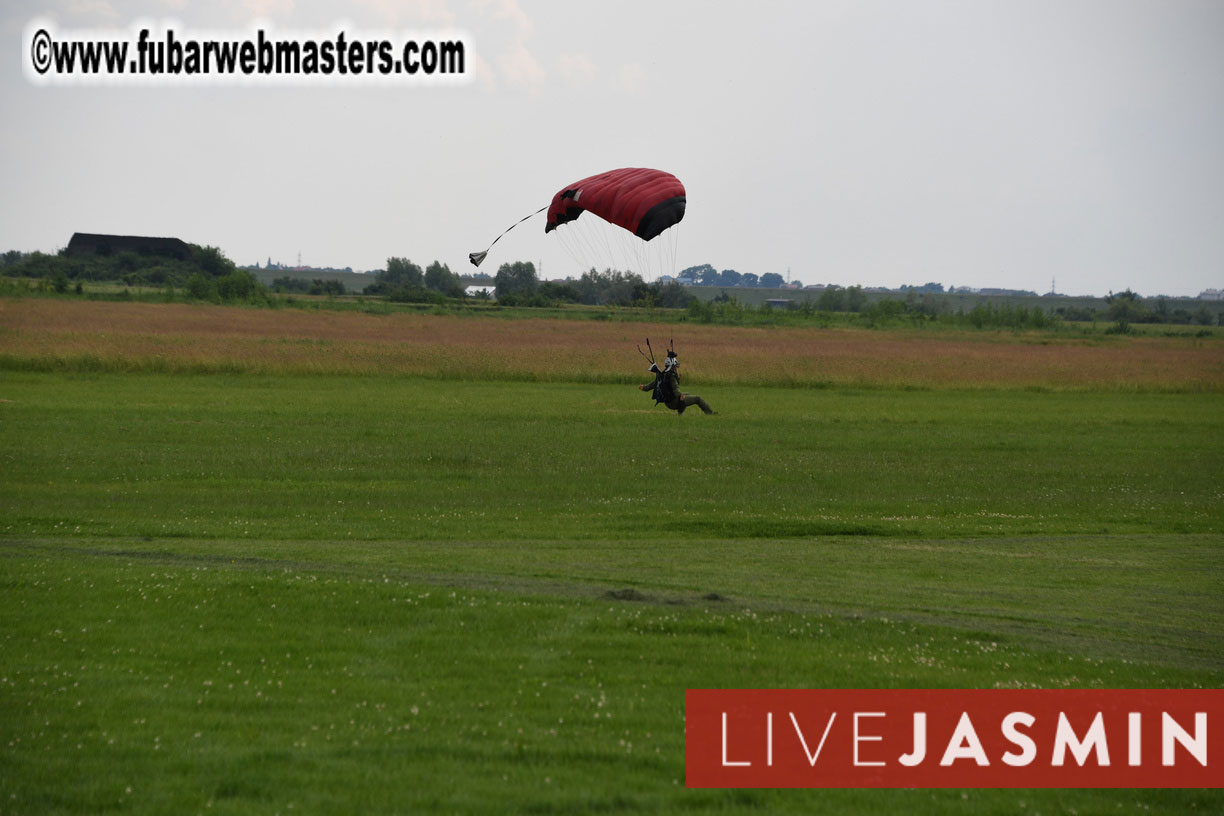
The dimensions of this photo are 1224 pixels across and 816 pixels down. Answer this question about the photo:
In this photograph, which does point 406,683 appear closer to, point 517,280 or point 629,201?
point 629,201

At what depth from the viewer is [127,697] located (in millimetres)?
9031

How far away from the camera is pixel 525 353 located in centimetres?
5150

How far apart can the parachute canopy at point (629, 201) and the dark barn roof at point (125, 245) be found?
108m

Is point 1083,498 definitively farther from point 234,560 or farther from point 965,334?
point 965,334

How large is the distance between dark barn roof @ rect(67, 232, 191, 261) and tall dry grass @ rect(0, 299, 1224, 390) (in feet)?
163

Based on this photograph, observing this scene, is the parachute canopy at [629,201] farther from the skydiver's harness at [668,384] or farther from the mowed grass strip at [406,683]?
the mowed grass strip at [406,683]

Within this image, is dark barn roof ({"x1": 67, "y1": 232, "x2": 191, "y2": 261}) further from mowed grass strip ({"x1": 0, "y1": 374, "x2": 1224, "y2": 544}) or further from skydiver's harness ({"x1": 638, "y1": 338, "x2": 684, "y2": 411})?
skydiver's harness ({"x1": 638, "y1": 338, "x2": 684, "y2": 411})

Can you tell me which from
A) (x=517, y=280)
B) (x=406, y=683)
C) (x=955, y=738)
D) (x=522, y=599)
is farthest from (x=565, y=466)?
(x=517, y=280)

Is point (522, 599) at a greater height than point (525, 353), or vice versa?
point (525, 353)

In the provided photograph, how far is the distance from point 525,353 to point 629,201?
3014cm

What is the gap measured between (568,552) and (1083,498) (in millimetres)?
11998

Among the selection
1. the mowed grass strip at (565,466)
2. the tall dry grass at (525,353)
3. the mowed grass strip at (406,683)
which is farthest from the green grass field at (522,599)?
the tall dry grass at (525,353)

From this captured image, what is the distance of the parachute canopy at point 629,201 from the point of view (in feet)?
70.4

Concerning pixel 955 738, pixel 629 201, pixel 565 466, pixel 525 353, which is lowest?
pixel 565 466
